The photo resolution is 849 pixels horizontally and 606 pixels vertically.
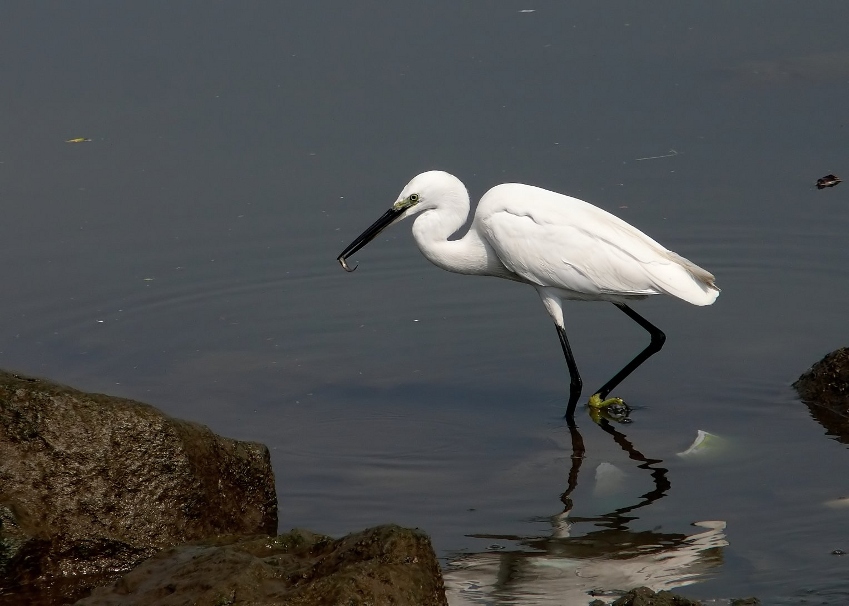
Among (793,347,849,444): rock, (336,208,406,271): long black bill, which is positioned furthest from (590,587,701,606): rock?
(336,208,406,271): long black bill

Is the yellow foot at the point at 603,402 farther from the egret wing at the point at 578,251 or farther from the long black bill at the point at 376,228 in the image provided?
the long black bill at the point at 376,228

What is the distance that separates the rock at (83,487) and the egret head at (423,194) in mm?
3283

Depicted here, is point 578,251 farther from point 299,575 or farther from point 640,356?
point 299,575

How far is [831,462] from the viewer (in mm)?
6664

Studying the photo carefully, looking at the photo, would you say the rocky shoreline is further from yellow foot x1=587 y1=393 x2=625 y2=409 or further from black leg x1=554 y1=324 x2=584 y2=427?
yellow foot x1=587 y1=393 x2=625 y2=409

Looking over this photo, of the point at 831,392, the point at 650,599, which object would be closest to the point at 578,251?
the point at 831,392

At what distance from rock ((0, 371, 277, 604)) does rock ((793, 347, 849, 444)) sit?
3.90 m

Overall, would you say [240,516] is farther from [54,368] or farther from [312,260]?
[312,260]

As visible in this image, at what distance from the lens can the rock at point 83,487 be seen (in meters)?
4.91

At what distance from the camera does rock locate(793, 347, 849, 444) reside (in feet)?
23.5

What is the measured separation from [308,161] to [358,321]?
2461mm

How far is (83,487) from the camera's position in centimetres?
497

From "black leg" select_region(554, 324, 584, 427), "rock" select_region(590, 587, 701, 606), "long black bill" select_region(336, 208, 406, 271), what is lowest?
"black leg" select_region(554, 324, 584, 427)

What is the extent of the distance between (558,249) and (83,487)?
3853 millimetres
